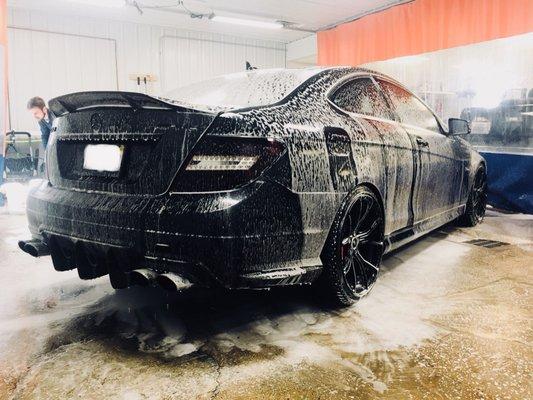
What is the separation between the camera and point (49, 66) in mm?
9727

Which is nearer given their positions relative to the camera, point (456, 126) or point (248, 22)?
point (456, 126)

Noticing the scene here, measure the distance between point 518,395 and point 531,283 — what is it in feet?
5.21

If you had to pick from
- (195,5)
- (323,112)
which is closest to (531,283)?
(323,112)

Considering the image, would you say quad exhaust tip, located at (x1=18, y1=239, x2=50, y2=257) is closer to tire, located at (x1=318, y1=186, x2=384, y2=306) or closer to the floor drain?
tire, located at (x1=318, y1=186, x2=384, y2=306)

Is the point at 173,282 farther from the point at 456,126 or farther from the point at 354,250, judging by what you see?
the point at 456,126

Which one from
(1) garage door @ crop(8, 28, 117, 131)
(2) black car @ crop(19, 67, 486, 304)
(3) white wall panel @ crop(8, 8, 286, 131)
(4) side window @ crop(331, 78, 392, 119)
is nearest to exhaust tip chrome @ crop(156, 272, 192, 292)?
(2) black car @ crop(19, 67, 486, 304)

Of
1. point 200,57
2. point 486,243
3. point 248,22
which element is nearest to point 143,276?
point 486,243

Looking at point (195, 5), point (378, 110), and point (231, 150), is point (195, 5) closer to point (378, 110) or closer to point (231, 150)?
point (378, 110)

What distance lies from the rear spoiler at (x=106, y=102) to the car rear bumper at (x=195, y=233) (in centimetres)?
40

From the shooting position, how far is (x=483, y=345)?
6.65 ft

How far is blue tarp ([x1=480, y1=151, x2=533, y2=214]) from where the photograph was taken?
18.5 ft

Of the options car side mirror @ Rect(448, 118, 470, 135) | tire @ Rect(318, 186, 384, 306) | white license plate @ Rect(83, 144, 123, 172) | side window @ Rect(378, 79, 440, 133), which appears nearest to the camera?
white license plate @ Rect(83, 144, 123, 172)

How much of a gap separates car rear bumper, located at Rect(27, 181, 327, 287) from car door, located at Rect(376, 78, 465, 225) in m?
1.43

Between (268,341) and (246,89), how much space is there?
1407 mm
